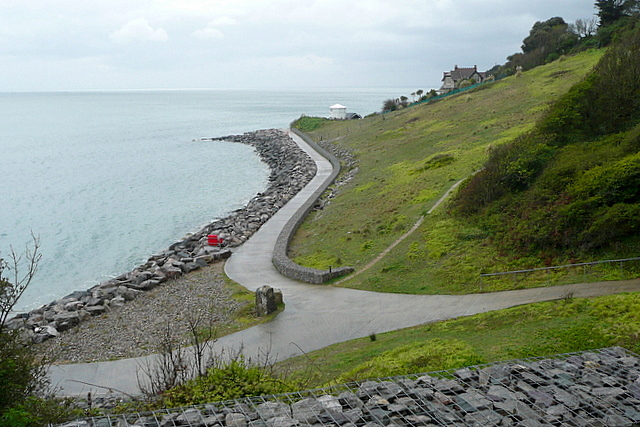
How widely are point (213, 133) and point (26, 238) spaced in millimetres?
73546

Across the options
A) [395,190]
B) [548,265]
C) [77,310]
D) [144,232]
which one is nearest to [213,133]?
[144,232]

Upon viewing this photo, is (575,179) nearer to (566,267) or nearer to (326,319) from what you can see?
(566,267)

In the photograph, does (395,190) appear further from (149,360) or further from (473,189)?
(149,360)

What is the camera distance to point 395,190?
31.0m

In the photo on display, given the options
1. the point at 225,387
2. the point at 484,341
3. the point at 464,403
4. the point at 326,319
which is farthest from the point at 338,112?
the point at 464,403

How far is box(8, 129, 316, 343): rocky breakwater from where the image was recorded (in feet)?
61.7

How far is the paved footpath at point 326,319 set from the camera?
13.3m

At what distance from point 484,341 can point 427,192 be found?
56.0 feet

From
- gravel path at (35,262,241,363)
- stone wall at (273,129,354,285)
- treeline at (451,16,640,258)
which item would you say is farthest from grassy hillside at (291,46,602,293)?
gravel path at (35,262,241,363)

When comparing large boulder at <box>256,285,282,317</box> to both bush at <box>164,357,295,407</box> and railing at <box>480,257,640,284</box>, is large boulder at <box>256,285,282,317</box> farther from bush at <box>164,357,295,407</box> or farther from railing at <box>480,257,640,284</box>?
bush at <box>164,357,295,407</box>

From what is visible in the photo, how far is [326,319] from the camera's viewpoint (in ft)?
51.8

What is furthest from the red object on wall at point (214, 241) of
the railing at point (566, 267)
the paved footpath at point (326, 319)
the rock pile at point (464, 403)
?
the rock pile at point (464, 403)

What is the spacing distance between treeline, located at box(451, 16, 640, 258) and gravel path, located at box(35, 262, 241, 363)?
1011 centimetres

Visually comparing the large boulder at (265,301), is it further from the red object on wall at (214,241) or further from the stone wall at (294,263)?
the red object on wall at (214,241)
